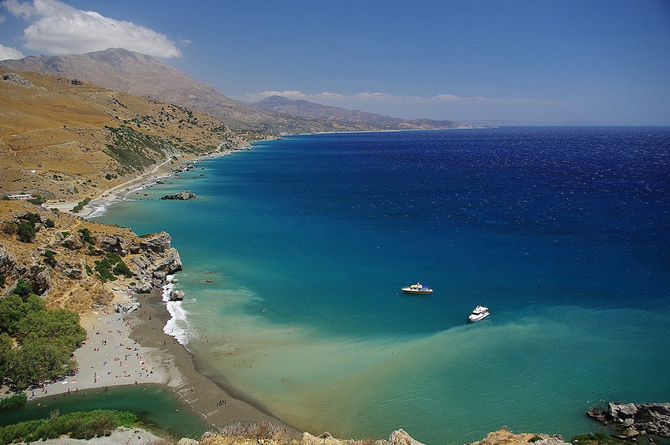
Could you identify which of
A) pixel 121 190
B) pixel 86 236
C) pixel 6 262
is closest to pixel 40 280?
pixel 6 262

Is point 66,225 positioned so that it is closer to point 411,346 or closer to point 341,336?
point 341,336

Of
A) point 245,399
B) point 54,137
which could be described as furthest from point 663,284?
point 54,137

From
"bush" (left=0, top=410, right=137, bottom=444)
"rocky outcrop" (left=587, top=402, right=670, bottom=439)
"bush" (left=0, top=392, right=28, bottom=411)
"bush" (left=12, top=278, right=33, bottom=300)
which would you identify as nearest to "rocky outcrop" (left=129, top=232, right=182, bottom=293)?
"bush" (left=12, top=278, right=33, bottom=300)

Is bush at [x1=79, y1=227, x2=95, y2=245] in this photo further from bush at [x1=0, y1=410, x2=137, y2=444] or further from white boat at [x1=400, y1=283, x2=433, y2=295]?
white boat at [x1=400, y1=283, x2=433, y2=295]

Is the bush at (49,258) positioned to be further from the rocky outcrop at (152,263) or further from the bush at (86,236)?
the rocky outcrop at (152,263)

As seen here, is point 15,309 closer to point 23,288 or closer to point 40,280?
point 23,288

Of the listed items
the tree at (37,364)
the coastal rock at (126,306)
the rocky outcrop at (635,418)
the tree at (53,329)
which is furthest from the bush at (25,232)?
the rocky outcrop at (635,418)
